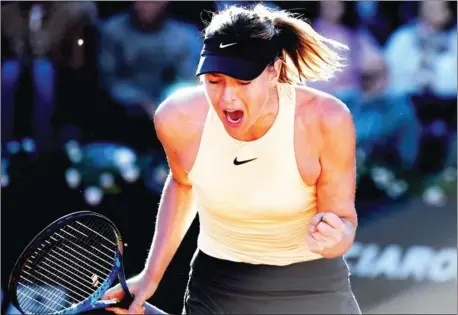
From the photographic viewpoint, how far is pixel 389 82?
6512 millimetres

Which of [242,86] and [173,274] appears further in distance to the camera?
[173,274]

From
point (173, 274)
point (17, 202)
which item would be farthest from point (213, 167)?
point (17, 202)

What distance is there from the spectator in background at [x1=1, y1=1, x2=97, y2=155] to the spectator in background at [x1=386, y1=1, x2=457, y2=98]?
1.86 meters

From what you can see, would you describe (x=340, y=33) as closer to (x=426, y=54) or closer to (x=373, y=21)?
(x=373, y=21)

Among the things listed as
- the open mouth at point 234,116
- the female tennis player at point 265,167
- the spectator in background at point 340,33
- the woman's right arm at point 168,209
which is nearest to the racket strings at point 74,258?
the woman's right arm at point 168,209

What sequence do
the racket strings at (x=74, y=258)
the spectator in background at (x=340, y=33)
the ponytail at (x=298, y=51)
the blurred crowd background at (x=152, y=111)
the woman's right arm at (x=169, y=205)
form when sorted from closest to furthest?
the ponytail at (x=298, y=51) → the woman's right arm at (x=169, y=205) → the racket strings at (x=74, y=258) → the blurred crowd background at (x=152, y=111) → the spectator in background at (x=340, y=33)

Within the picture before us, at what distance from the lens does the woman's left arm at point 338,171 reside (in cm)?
351

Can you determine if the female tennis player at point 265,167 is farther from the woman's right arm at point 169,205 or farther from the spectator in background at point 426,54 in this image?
the spectator in background at point 426,54

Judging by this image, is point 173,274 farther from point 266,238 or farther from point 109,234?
point 266,238

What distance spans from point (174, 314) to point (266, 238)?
102 inches

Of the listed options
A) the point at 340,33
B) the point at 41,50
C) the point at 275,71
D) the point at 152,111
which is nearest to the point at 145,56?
the point at 152,111

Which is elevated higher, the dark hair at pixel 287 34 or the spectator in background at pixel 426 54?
the dark hair at pixel 287 34

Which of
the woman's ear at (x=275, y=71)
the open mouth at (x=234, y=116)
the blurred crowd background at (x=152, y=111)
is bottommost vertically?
the blurred crowd background at (x=152, y=111)

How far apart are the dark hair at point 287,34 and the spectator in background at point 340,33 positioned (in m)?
2.70
